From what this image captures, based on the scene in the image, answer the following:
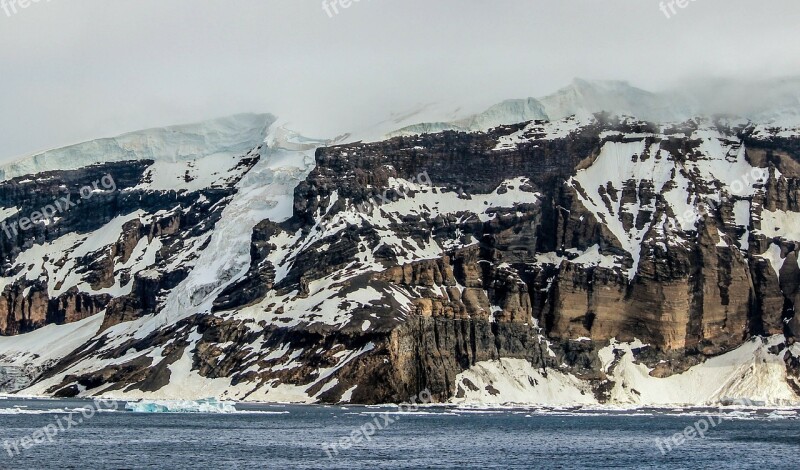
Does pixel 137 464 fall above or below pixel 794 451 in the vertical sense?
above

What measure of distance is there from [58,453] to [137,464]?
1684 centimetres

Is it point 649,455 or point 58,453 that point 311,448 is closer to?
point 58,453

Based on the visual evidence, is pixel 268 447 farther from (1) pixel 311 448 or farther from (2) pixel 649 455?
(2) pixel 649 455

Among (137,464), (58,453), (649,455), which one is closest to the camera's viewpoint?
(137,464)

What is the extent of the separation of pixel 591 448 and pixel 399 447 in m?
28.6

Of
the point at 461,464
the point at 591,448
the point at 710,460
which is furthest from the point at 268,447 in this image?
the point at 710,460

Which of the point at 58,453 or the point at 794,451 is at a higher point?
the point at 58,453

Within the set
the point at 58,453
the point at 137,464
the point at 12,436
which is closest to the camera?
the point at 137,464

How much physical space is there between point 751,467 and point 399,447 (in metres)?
51.9

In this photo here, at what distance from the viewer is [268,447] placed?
18988 cm

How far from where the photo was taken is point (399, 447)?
196m

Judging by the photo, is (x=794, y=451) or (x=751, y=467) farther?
(x=794, y=451)

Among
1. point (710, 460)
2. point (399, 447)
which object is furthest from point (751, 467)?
point (399, 447)

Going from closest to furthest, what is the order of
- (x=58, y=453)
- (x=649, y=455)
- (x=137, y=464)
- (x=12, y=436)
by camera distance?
(x=137, y=464) < (x=58, y=453) < (x=649, y=455) < (x=12, y=436)
